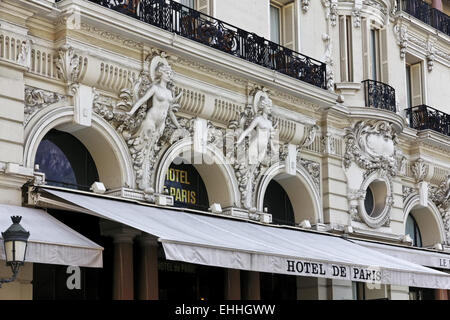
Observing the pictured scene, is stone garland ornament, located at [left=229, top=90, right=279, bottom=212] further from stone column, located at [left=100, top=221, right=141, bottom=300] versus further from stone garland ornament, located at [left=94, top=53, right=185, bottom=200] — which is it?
stone column, located at [left=100, top=221, right=141, bottom=300]

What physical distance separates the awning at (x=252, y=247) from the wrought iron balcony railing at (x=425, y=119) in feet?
18.2

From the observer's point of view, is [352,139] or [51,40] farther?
[352,139]

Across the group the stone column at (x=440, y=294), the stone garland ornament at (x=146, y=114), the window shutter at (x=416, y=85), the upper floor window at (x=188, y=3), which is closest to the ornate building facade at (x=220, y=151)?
the stone garland ornament at (x=146, y=114)

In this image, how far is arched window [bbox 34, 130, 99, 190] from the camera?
1464cm

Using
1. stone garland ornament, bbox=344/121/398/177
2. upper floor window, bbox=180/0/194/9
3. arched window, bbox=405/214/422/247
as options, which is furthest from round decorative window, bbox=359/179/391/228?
upper floor window, bbox=180/0/194/9

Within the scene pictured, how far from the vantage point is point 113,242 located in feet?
50.0

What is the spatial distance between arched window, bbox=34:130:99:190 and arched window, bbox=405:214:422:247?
35.5ft

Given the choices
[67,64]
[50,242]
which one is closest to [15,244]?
[50,242]

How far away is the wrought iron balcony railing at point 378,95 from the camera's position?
2102 centimetres

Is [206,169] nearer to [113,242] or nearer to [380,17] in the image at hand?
[113,242]

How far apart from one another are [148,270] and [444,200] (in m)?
11.1

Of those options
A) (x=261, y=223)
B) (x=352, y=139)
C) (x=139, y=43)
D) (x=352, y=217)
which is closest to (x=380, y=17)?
(x=352, y=139)

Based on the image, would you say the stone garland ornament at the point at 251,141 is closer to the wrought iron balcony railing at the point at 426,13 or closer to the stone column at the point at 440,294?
the wrought iron balcony railing at the point at 426,13

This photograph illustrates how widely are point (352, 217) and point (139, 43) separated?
23.7 feet
